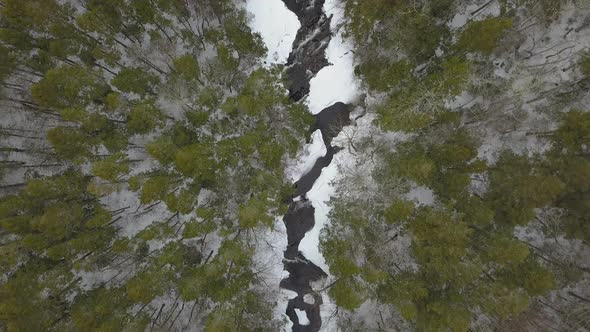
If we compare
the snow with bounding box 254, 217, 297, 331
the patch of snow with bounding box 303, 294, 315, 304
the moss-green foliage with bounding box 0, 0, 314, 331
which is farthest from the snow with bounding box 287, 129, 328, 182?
the patch of snow with bounding box 303, 294, 315, 304

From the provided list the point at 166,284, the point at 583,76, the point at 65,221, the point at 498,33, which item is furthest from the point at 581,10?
the point at 65,221

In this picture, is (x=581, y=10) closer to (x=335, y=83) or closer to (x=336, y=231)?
(x=335, y=83)

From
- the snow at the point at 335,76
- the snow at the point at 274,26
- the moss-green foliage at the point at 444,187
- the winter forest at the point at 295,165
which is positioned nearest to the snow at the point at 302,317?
the winter forest at the point at 295,165

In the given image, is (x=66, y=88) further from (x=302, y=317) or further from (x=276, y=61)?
(x=302, y=317)

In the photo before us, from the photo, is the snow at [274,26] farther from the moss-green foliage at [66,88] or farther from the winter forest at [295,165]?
the moss-green foliage at [66,88]

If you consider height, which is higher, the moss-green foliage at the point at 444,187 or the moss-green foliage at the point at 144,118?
the moss-green foliage at the point at 144,118

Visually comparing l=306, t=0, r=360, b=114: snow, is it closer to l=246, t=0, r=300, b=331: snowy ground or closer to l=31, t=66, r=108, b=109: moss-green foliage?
l=246, t=0, r=300, b=331: snowy ground

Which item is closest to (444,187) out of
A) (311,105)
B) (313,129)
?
(313,129)
